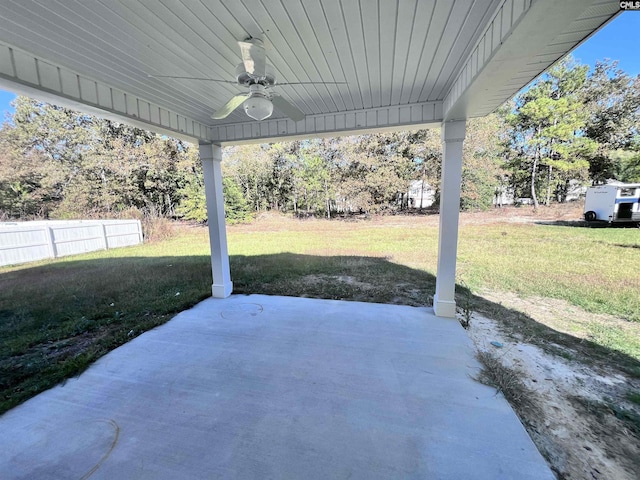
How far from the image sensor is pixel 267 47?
1.62 meters

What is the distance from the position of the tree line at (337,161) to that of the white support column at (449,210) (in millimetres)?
7844

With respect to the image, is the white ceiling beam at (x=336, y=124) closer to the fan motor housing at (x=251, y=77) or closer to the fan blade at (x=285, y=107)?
the fan blade at (x=285, y=107)

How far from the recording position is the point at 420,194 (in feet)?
36.0

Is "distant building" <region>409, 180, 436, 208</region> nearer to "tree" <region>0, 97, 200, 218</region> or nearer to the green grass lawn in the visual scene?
the green grass lawn

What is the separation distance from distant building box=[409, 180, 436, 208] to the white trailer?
15.8 ft

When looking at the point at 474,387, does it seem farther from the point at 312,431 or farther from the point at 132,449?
the point at 132,449

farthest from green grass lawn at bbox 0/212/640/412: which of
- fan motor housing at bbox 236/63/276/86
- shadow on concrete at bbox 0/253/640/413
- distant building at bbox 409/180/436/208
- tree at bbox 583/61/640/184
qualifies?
tree at bbox 583/61/640/184

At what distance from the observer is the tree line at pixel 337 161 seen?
32.2 feet

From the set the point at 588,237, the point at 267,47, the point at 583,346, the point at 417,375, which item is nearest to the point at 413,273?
the point at 583,346

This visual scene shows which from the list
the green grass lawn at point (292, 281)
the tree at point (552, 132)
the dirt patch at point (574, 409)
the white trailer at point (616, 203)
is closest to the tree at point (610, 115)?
the tree at point (552, 132)

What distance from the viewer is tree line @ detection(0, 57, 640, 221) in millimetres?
9805

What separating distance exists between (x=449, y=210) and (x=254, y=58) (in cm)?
224

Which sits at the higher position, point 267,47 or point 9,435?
point 267,47

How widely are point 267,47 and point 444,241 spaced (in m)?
2.39
